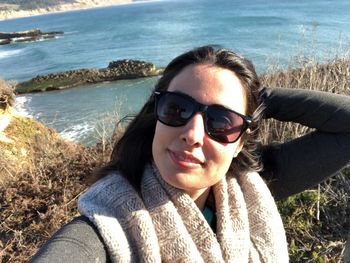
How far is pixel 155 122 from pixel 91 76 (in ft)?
82.5

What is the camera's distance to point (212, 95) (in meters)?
1.65

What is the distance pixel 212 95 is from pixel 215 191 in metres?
0.47

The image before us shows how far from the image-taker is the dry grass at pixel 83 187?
3.27 meters

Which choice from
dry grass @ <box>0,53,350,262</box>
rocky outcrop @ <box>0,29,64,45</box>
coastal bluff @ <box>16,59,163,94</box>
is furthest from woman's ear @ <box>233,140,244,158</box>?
rocky outcrop @ <box>0,29,64,45</box>

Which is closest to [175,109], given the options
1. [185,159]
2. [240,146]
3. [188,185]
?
[185,159]

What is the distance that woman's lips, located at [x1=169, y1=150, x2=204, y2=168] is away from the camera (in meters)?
1.62

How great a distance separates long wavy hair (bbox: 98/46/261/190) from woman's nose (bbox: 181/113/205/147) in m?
0.24

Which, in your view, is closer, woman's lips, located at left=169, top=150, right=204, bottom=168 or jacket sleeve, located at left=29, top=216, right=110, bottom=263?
jacket sleeve, located at left=29, top=216, right=110, bottom=263

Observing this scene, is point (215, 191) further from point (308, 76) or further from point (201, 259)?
point (308, 76)

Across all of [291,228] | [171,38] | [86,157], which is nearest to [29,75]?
[171,38]

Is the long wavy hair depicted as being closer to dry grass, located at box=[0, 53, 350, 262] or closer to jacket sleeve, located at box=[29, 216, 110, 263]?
jacket sleeve, located at box=[29, 216, 110, 263]

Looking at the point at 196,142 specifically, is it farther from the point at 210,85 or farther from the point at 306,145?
the point at 306,145

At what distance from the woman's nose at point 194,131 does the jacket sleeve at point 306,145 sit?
0.59 m

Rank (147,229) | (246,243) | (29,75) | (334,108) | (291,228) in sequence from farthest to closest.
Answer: (29,75)
(291,228)
(334,108)
(246,243)
(147,229)
